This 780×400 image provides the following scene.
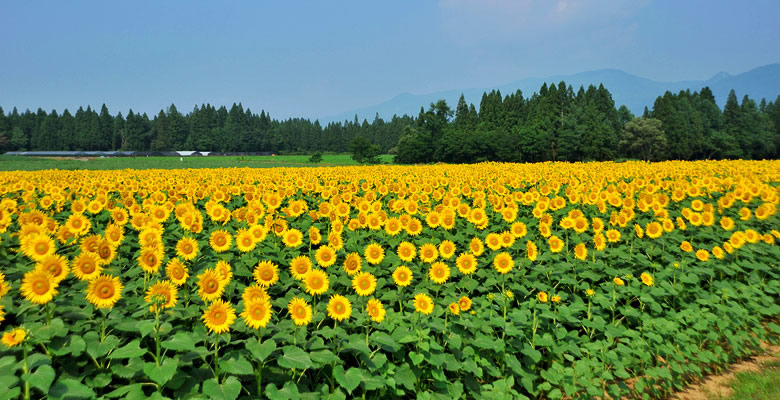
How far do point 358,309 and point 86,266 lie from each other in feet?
7.69

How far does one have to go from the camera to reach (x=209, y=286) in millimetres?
3049

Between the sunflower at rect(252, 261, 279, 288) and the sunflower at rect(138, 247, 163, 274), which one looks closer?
the sunflower at rect(138, 247, 163, 274)

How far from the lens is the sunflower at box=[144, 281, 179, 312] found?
272cm

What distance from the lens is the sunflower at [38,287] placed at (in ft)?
8.33

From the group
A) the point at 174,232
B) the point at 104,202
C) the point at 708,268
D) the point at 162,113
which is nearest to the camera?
the point at 174,232

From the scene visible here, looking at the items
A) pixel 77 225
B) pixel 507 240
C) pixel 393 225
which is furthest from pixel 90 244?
pixel 507 240

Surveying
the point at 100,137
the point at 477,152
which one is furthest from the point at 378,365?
the point at 100,137

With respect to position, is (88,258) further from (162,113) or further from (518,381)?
(162,113)

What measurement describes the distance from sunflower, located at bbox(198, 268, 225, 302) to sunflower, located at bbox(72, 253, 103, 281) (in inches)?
31.7

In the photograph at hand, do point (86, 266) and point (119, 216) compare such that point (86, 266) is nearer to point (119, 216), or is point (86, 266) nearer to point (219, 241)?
point (219, 241)

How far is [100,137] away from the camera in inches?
4902

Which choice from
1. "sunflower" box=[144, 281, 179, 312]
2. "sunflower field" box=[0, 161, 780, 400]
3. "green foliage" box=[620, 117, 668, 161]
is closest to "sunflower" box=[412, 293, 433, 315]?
"sunflower field" box=[0, 161, 780, 400]

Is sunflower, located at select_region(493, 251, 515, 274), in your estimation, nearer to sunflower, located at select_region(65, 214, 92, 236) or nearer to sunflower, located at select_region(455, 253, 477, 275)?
sunflower, located at select_region(455, 253, 477, 275)

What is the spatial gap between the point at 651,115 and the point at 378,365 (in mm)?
85602
